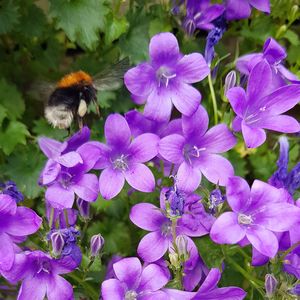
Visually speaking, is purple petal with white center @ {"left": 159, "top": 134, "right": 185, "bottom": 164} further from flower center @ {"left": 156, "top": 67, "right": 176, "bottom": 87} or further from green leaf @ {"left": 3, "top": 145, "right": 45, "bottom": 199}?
green leaf @ {"left": 3, "top": 145, "right": 45, "bottom": 199}

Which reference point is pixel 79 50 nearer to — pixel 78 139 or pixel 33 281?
pixel 78 139

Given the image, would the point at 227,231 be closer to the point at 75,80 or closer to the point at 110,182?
the point at 110,182

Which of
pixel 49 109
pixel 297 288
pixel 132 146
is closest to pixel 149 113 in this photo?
pixel 132 146

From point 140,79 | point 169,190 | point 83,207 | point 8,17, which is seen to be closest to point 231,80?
point 140,79

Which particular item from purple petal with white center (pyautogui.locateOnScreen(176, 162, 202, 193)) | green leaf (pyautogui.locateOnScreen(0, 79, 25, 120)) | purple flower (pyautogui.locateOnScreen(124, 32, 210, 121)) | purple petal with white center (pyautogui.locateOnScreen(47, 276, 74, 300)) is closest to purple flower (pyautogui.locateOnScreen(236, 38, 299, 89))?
purple flower (pyautogui.locateOnScreen(124, 32, 210, 121))

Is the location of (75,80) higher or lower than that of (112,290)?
higher

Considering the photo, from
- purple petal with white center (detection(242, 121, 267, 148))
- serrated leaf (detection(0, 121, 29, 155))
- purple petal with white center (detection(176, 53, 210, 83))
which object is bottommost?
serrated leaf (detection(0, 121, 29, 155))
